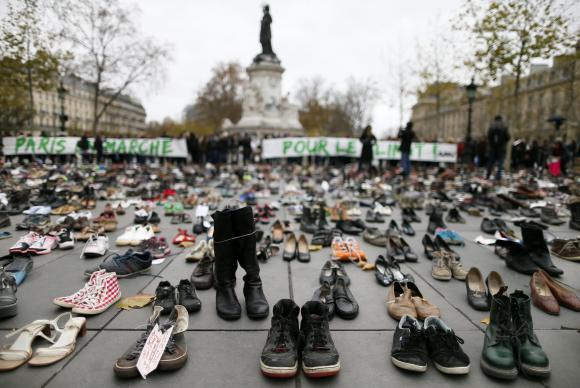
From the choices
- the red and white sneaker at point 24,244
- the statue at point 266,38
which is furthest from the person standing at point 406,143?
the statue at point 266,38

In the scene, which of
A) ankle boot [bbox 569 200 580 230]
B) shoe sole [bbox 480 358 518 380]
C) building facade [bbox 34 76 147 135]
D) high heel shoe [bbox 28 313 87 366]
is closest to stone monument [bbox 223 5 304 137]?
ankle boot [bbox 569 200 580 230]

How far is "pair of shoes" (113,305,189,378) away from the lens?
6.46 ft

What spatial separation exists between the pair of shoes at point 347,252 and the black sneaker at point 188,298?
195 centimetres

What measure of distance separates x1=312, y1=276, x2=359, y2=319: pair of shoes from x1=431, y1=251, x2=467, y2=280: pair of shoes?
1195 millimetres

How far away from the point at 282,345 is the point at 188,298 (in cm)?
111

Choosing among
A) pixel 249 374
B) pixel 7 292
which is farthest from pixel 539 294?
pixel 7 292

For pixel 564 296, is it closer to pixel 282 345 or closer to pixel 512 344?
pixel 512 344

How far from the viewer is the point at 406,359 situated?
6.82ft

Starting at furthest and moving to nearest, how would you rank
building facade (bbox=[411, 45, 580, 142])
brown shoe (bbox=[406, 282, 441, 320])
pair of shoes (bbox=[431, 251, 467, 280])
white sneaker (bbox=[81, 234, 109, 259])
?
1. building facade (bbox=[411, 45, 580, 142])
2. white sneaker (bbox=[81, 234, 109, 259])
3. pair of shoes (bbox=[431, 251, 467, 280])
4. brown shoe (bbox=[406, 282, 441, 320])

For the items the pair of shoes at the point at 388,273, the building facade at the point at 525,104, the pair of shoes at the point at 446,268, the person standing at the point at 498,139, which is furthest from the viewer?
the building facade at the point at 525,104

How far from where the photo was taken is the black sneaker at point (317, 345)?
198 centimetres

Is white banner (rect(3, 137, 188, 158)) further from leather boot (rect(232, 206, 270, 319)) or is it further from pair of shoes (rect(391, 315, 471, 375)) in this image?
pair of shoes (rect(391, 315, 471, 375))

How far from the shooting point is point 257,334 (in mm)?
2479

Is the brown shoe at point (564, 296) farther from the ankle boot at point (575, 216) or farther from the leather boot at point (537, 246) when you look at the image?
the ankle boot at point (575, 216)
